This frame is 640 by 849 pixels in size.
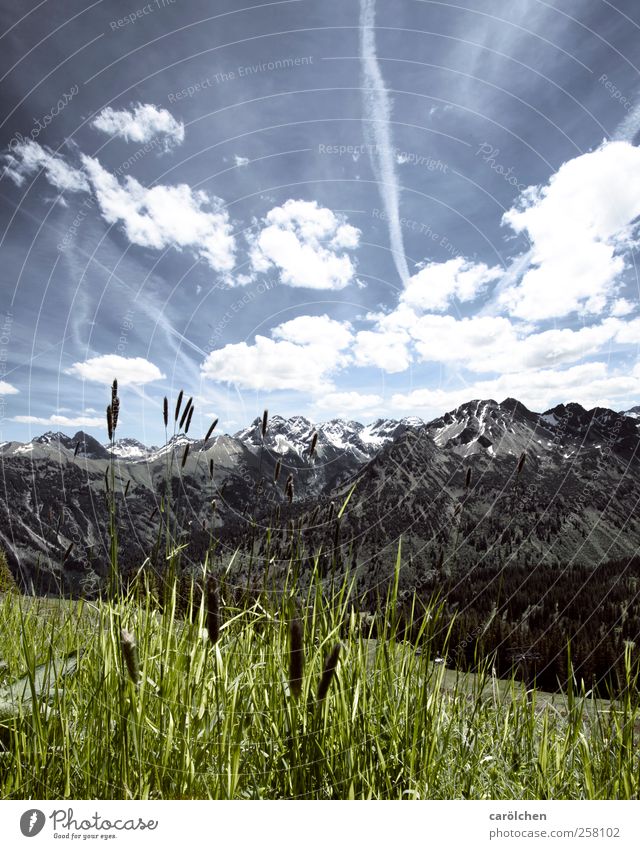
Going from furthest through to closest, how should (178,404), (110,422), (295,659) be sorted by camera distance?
(178,404) < (110,422) < (295,659)

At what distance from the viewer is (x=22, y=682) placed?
3455 mm

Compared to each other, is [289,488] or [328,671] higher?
[289,488]

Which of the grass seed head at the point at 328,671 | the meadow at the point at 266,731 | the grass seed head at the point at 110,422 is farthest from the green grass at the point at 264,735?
the grass seed head at the point at 110,422

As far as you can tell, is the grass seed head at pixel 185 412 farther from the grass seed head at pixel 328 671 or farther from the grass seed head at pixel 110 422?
the grass seed head at pixel 328 671

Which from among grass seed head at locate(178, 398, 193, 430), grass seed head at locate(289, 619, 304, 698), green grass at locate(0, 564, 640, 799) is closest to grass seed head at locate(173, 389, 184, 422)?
grass seed head at locate(178, 398, 193, 430)

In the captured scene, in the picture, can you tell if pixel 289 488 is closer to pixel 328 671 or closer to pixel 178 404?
pixel 178 404

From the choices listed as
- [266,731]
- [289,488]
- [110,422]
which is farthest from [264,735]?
[110,422]

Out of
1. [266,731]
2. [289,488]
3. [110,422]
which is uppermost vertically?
[110,422]

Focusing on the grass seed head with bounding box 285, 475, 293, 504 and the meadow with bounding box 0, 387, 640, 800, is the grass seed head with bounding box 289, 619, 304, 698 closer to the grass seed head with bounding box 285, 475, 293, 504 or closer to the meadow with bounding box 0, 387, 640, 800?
the meadow with bounding box 0, 387, 640, 800

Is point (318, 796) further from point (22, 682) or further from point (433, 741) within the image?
point (22, 682)

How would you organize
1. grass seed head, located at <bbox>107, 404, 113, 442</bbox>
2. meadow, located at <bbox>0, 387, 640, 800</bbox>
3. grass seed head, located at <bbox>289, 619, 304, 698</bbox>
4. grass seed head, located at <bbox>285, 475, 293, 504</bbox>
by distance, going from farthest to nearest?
grass seed head, located at <bbox>285, 475, 293, 504</bbox>
grass seed head, located at <bbox>107, 404, 113, 442</bbox>
meadow, located at <bbox>0, 387, 640, 800</bbox>
grass seed head, located at <bbox>289, 619, 304, 698</bbox>

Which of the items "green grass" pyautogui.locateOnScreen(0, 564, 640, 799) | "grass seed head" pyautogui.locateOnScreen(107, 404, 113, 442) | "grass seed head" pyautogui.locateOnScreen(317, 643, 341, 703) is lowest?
"green grass" pyautogui.locateOnScreen(0, 564, 640, 799)

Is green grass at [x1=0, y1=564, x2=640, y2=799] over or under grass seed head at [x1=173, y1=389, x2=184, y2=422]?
under
